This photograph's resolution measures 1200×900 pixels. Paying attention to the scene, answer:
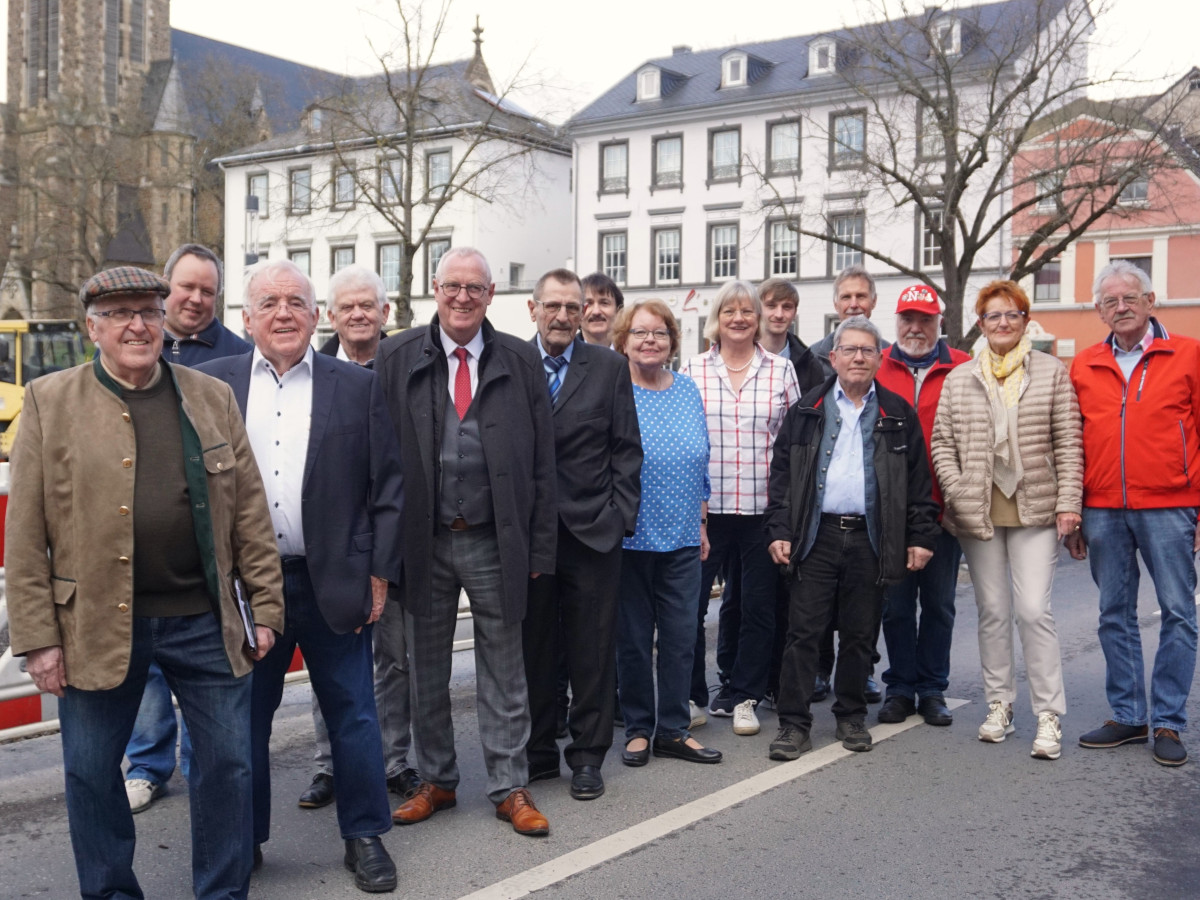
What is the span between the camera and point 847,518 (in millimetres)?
5910

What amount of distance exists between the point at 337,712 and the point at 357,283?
2.31 m

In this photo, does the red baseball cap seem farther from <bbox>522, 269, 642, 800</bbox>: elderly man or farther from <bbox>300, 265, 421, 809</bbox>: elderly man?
<bbox>300, 265, 421, 809</bbox>: elderly man

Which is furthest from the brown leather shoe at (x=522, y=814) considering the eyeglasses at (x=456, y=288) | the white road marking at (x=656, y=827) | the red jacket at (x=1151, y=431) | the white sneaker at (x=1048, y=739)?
the red jacket at (x=1151, y=431)

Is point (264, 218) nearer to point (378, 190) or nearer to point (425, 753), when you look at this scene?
point (378, 190)

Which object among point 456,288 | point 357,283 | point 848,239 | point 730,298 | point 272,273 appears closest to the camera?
point 272,273

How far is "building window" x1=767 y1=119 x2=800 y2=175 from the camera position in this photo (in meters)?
43.6

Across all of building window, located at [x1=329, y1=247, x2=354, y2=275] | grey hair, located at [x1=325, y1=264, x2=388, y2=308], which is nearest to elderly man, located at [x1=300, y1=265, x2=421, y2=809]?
grey hair, located at [x1=325, y1=264, x2=388, y2=308]

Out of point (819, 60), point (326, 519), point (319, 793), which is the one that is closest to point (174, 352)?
point (326, 519)

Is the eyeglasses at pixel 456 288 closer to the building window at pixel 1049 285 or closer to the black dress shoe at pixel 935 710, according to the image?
the black dress shoe at pixel 935 710

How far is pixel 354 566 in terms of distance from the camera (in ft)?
13.7

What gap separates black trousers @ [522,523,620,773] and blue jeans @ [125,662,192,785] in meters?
1.49

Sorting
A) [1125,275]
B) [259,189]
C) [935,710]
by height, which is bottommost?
[935,710]

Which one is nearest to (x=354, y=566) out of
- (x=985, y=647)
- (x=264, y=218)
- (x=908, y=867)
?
(x=908, y=867)

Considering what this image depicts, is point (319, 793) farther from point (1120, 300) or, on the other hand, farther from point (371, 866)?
point (1120, 300)
